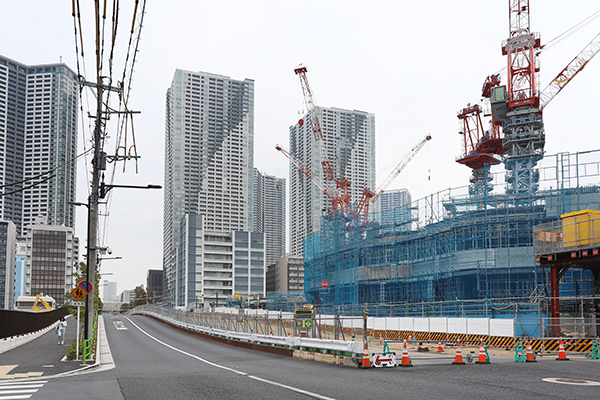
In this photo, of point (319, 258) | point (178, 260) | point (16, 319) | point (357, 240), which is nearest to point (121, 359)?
point (16, 319)

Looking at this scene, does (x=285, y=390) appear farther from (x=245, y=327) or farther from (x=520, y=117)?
(x=520, y=117)

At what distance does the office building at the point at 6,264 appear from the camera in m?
182

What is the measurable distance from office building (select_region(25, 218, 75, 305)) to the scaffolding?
12882 centimetres

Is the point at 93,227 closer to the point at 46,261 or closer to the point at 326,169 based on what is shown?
the point at 326,169

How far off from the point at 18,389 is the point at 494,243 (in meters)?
49.5

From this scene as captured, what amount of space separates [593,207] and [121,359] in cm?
4163

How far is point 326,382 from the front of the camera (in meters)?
14.7

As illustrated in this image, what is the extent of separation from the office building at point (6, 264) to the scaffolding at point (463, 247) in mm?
145390

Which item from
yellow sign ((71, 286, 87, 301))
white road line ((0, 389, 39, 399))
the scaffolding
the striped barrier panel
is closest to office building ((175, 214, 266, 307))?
the scaffolding

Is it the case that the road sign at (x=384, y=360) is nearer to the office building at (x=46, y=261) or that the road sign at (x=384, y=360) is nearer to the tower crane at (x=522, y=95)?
the tower crane at (x=522, y=95)

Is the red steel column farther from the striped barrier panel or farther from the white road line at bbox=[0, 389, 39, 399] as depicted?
the white road line at bbox=[0, 389, 39, 399]

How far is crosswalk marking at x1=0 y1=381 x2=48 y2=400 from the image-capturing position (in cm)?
1344

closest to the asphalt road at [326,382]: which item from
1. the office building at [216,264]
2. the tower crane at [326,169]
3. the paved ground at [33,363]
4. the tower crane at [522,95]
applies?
the paved ground at [33,363]

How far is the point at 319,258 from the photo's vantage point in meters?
88.9
